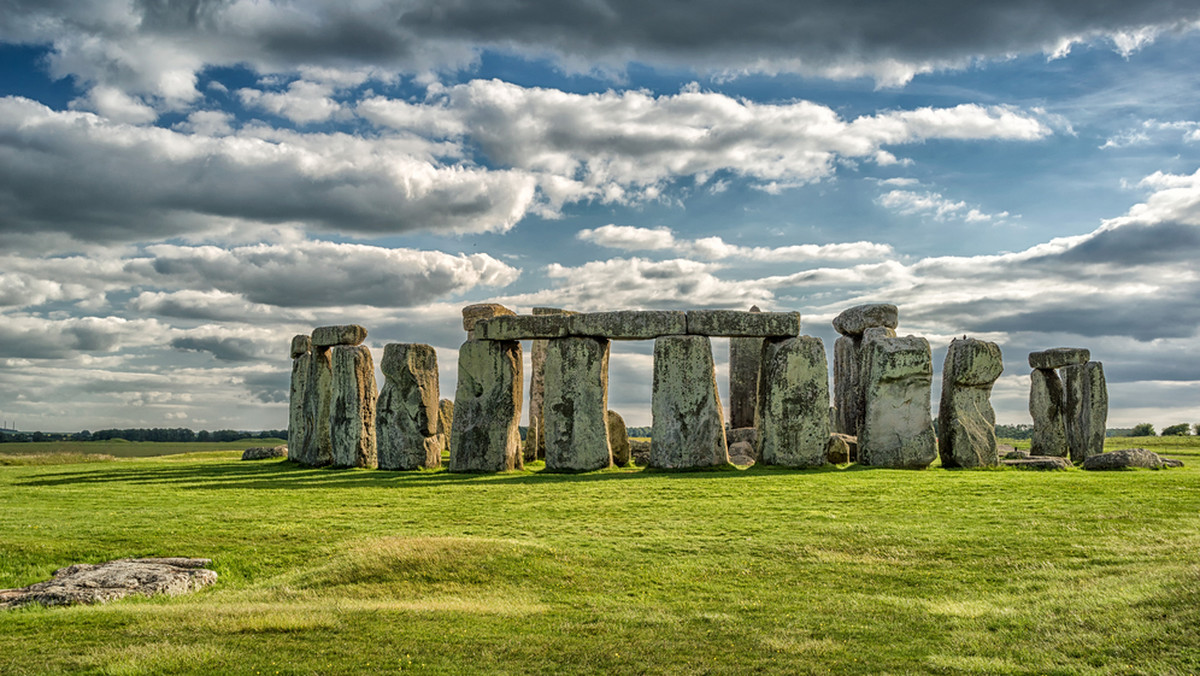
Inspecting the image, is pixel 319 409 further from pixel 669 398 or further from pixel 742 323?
pixel 742 323

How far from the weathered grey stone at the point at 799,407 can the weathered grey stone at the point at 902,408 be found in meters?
1.22

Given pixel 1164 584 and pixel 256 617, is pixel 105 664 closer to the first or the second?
pixel 256 617

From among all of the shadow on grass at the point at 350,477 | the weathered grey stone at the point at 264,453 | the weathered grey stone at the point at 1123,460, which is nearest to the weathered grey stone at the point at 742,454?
the shadow on grass at the point at 350,477

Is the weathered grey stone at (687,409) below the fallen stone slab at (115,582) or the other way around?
the other way around

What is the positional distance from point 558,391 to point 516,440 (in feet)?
7.34

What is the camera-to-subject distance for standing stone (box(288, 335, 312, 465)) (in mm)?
27531

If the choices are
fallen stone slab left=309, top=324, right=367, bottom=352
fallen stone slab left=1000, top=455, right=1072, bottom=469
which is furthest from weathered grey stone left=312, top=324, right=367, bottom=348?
fallen stone slab left=1000, top=455, right=1072, bottom=469

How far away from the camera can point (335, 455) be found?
2519 cm

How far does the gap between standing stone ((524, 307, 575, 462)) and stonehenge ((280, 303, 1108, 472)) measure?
3879 mm

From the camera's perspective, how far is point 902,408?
21.3 metres

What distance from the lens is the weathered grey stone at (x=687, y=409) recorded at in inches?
838

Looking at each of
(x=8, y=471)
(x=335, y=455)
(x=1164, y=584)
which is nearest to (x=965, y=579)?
(x=1164, y=584)

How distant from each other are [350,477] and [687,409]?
28.0 feet

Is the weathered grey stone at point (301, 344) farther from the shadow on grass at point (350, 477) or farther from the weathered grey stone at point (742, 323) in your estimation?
the weathered grey stone at point (742, 323)
